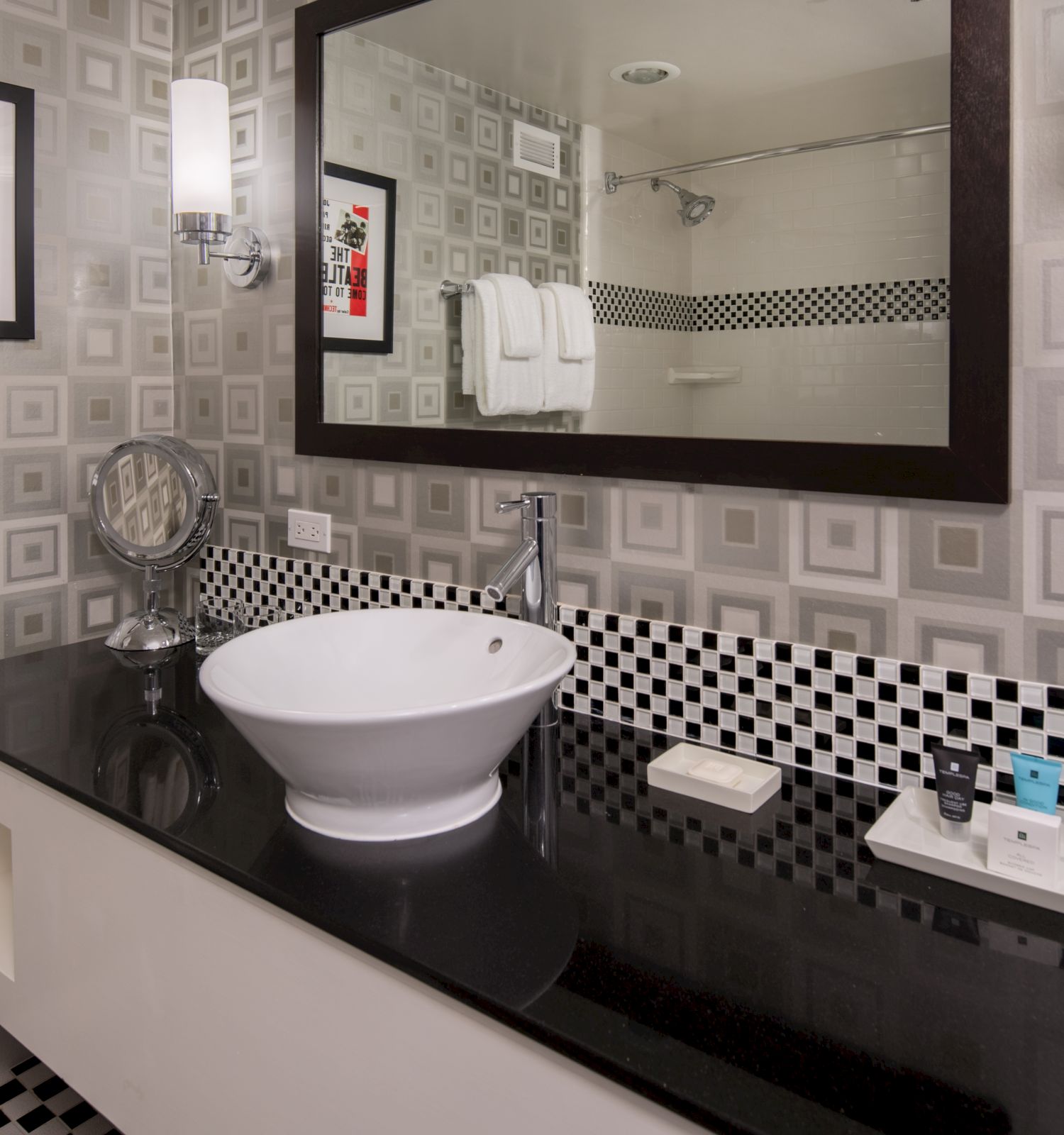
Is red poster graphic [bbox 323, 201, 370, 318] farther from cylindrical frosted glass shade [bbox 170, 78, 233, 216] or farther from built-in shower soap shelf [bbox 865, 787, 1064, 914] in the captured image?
built-in shower soap shelf [bbox 865, 787, 1064, 914]

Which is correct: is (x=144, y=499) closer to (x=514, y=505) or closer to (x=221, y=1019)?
(x=514, y=505)

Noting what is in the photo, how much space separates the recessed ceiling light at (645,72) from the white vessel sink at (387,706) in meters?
0.76

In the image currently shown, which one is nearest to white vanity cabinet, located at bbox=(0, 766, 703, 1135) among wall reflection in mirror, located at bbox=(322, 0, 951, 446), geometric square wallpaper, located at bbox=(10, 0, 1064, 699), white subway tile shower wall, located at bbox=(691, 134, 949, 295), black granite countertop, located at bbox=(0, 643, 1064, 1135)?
black granite countertop, located at bbox=(0, 643, 1064, 1135)

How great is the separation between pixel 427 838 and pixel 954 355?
82cm

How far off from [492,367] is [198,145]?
732 mm

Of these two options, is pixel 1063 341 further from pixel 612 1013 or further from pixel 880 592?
pixel 612 1013

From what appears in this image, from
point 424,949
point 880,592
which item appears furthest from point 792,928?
point 880,592

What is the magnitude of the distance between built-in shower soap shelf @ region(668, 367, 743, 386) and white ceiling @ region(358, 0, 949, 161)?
10.9 inches

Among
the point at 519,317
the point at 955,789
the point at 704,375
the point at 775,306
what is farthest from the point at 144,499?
the point at 955,789

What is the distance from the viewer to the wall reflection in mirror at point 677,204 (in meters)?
1.14

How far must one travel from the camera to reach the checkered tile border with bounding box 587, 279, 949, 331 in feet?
3.72

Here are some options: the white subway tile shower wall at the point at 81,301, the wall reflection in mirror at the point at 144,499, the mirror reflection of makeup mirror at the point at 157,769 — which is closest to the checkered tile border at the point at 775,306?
the mirror reflection of makeup mirror at the point at 157,769

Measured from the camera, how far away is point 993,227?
1072 millimetres

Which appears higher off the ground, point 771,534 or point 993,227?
point 993,227
